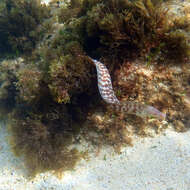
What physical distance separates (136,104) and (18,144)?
3608 millimetres

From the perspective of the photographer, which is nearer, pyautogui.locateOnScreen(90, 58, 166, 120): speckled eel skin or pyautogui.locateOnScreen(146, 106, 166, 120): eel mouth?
pyautogui.locateOnScreen(146, 106, 166, 120): eel mouth

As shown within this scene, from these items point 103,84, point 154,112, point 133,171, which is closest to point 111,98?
point 103,84

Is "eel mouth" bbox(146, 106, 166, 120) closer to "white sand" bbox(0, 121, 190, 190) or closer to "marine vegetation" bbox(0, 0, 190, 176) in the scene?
"marine vegetation" bbox(0, 0, 190, 176)

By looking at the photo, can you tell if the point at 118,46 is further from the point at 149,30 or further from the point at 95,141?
the point at 95,141

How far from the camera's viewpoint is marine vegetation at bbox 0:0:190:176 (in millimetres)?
3754

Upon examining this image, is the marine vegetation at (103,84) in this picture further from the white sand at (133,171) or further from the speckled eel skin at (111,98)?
the white sand at (133,171)

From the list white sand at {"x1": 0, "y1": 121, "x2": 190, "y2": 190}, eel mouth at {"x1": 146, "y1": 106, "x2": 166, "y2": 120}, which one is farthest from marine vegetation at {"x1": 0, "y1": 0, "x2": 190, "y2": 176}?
white sand at {"x1": 0, "y1": 121, "x2": 190, "y2": 190}

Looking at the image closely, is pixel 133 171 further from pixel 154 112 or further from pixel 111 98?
pixel 111 98

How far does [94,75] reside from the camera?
13.9 feet

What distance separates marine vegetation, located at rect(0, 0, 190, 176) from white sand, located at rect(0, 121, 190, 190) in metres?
0.26

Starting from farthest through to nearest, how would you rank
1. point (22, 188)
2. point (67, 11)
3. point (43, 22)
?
1. point (43, 22)
2. point (67, 11)
3. point (22, 188)

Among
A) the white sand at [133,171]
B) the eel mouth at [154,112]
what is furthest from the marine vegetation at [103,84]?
the white sand at [133,171]

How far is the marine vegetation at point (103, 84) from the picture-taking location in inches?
148

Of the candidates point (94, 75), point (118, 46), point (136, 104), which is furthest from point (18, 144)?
point (118, 46)
